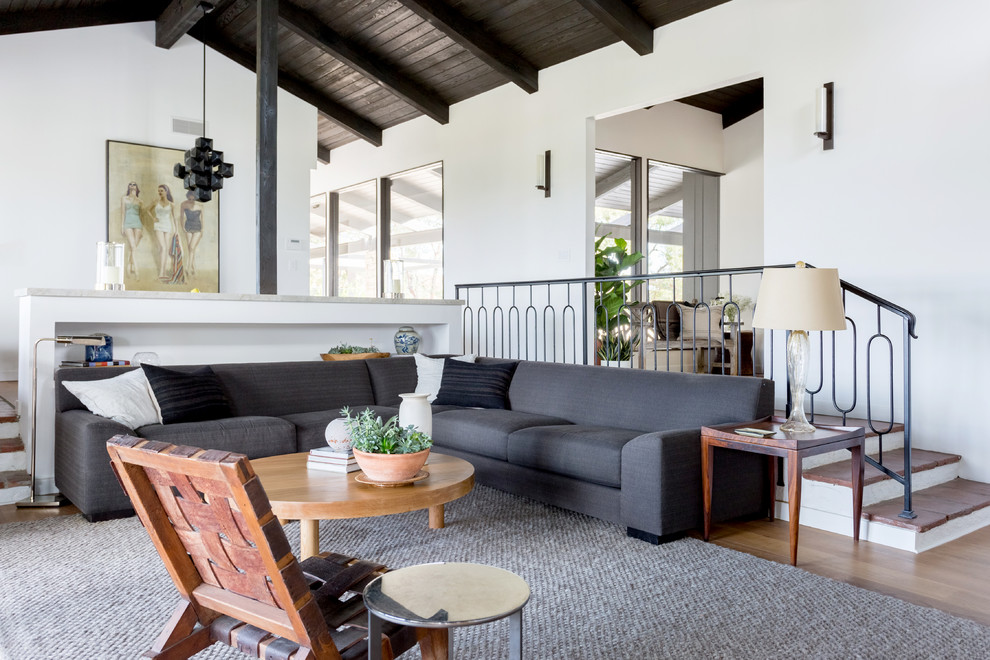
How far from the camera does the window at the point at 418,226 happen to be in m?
8.45

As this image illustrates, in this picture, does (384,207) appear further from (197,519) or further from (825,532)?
(197,519)

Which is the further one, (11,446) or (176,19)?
(176,19)

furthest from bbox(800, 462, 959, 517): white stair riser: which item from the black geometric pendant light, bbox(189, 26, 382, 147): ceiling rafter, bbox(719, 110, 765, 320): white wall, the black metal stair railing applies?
bbox(189, 26, 382, 147): ceiling rafter

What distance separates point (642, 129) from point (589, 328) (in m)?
2.66

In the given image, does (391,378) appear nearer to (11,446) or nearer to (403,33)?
(11,446)

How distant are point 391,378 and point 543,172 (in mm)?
2721

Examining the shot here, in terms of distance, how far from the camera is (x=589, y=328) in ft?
21.4

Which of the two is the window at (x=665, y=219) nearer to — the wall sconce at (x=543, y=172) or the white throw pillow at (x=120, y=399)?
the wall sconce at (x=543, y=172)

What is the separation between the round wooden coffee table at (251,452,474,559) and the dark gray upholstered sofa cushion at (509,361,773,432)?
120 cm

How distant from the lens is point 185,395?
3977mm

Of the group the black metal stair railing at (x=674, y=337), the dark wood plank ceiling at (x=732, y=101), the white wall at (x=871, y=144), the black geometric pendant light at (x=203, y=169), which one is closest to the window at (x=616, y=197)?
the black metal stair railing at (x=674, y=337)

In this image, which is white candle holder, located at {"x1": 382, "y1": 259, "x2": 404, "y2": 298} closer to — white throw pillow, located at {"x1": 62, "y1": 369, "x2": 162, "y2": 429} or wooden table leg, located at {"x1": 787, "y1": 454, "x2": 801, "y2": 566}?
white throw pillow, located at {"x1": 62, "y1": 369, "x2": 162, "y2": 429}

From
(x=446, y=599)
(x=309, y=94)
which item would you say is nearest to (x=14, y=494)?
(x=446, y=599)

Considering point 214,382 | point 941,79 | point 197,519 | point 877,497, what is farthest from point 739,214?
point 197,519
